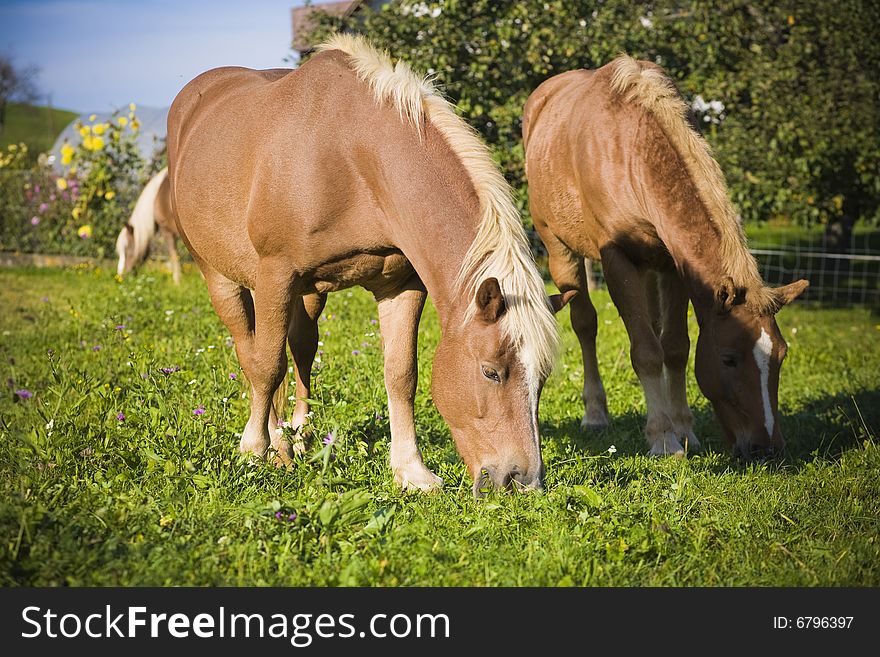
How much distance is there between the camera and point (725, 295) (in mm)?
4258

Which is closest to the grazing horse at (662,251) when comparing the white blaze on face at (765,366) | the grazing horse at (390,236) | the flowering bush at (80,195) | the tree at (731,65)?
the white blaze on face at (765,366)

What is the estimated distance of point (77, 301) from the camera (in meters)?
9.16

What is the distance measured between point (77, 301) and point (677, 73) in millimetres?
8527

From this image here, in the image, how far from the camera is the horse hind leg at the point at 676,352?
5203mm

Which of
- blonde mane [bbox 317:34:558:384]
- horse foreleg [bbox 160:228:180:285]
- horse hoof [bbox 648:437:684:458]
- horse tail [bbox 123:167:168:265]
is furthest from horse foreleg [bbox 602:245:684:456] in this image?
horse tail [bbox 123:167:168:265]

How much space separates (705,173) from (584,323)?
1726 millimetres

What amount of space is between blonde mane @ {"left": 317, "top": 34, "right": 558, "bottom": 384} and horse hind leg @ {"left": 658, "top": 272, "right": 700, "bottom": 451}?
6.84ft

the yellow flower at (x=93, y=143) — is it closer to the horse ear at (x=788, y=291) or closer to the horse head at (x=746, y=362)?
the horse head at (x=746, y=362)

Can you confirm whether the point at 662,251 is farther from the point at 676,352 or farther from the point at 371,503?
the point at 371,503

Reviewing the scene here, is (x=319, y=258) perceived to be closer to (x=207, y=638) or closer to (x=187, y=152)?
(x=187, y=152)

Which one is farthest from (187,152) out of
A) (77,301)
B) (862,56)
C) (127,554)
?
(862,56)

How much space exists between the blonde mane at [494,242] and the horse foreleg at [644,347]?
1.57 meters

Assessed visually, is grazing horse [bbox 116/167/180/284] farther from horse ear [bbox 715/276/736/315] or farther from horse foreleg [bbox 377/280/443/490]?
horse ear [bbox 715/276/736/315]

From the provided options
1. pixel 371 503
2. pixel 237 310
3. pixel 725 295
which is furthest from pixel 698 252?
pixel 237 310
